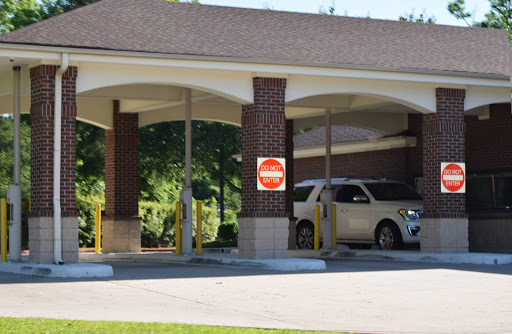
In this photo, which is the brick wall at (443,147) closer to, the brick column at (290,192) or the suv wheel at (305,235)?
the suv wheel at (305,235)

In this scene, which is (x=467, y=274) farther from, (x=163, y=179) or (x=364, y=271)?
(x=163, y=179)

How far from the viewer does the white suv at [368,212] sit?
2347 centimetres

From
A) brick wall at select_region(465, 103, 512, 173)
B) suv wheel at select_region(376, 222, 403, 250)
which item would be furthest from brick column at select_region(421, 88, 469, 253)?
brick wall at select_region(465, 103, 512, 173)

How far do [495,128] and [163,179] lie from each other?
15.0 m

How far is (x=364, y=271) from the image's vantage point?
18.1 meters

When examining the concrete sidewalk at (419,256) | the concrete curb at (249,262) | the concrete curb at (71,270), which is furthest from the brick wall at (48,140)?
the concrete sidewalk at (419,256)

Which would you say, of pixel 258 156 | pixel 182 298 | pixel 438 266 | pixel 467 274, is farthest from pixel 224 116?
pixel 182 298

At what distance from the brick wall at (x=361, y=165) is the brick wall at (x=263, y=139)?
29.6 feet

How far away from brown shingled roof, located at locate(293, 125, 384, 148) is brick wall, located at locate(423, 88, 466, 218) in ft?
22.4

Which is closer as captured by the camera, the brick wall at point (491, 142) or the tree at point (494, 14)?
the brick wall at point (491, 142)

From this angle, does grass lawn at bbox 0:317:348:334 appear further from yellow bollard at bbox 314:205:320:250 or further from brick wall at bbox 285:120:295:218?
brick wall at bbox 285:120:295:218

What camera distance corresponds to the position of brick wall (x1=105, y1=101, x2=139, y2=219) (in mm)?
25250

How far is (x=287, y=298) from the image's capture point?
13.2 metres

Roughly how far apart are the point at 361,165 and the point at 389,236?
6609 mm
